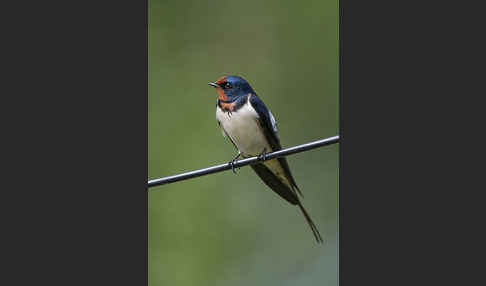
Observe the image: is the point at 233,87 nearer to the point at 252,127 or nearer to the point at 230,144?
the point at 252,127

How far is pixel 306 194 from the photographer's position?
14.8 ft

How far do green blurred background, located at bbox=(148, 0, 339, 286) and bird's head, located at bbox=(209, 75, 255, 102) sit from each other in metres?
0.08

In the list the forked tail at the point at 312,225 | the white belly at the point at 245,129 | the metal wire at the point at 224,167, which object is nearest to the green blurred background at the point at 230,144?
the forked tail at the point at 312,225

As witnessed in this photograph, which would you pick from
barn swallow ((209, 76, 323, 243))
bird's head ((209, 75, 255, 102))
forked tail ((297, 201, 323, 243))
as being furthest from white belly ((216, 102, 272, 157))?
forked tail ((297, 201, 323, 243))

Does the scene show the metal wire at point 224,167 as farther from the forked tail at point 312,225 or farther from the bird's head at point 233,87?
the bird's head at point 233,87

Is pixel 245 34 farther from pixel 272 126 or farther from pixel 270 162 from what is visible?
pixel 270 162

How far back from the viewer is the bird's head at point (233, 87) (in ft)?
15.7

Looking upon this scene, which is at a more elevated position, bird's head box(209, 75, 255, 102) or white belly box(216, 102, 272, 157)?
bird's head box(209, 75, 255, 102)

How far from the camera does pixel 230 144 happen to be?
546cm

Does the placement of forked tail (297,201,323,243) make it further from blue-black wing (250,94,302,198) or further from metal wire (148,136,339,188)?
metal wire (148,136,339,188)

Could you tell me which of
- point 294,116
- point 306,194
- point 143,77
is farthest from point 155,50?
point 306,194

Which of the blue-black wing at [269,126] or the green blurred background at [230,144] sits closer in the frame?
the green blurred background at [230,144]

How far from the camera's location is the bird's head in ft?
15.7

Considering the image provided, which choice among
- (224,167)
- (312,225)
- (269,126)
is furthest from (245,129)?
(224,167)
